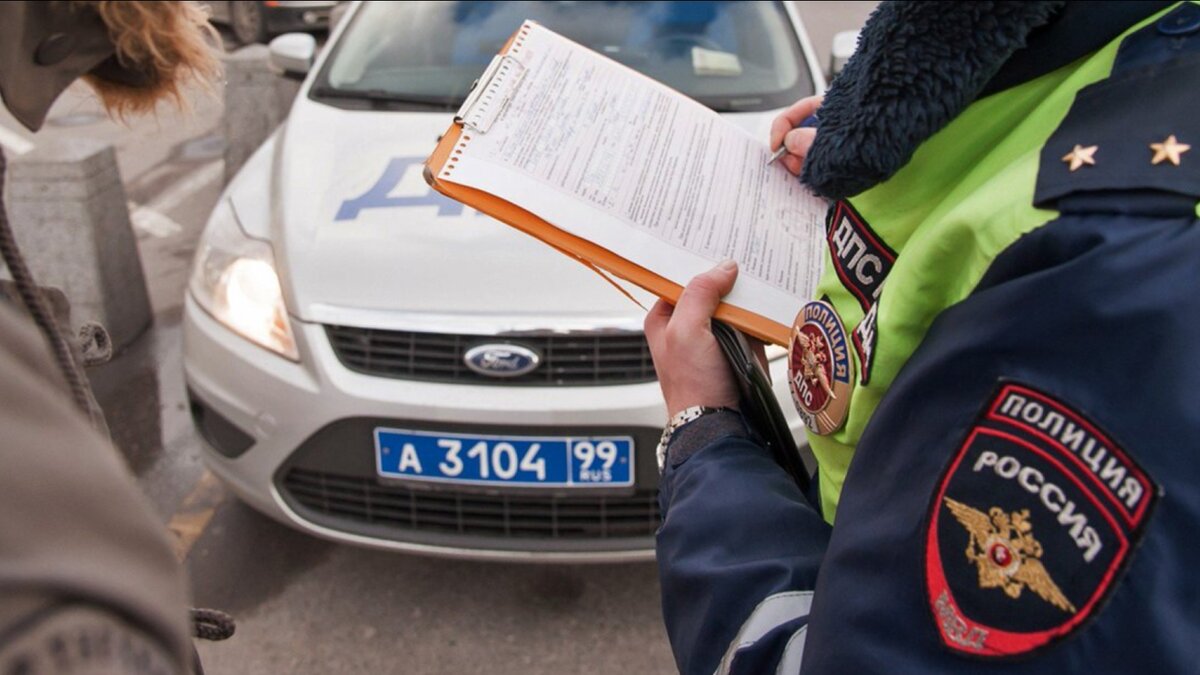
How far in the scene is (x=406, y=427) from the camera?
212cm

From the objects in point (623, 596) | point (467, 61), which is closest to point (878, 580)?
point (623, 596)

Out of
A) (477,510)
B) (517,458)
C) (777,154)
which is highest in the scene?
(777,154)

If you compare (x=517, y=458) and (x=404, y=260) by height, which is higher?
(x=404, y=260)

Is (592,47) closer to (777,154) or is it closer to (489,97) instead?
(777,154)

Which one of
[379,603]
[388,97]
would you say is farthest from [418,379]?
[388,97]

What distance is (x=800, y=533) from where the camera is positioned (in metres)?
0.91

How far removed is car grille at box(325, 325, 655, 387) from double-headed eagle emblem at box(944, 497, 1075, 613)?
1.51 m

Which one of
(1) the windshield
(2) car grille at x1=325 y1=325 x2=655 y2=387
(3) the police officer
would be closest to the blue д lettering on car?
(2) car grille at x1=325 y1=325 x2=655 y2=387

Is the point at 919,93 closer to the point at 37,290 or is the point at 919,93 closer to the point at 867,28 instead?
the point at 867,28

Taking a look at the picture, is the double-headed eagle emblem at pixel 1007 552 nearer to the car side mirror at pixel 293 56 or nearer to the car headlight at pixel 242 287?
the car headlight at pixel 242 287

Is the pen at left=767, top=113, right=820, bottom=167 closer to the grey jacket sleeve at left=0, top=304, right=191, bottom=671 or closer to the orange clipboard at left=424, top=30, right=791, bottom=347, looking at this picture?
the orange clipboard at left=424, top=30, right=791, bottom=347

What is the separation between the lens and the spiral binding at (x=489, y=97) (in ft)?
3.53

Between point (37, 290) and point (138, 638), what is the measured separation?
1.42ft

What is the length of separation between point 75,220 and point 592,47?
6.58 feet
